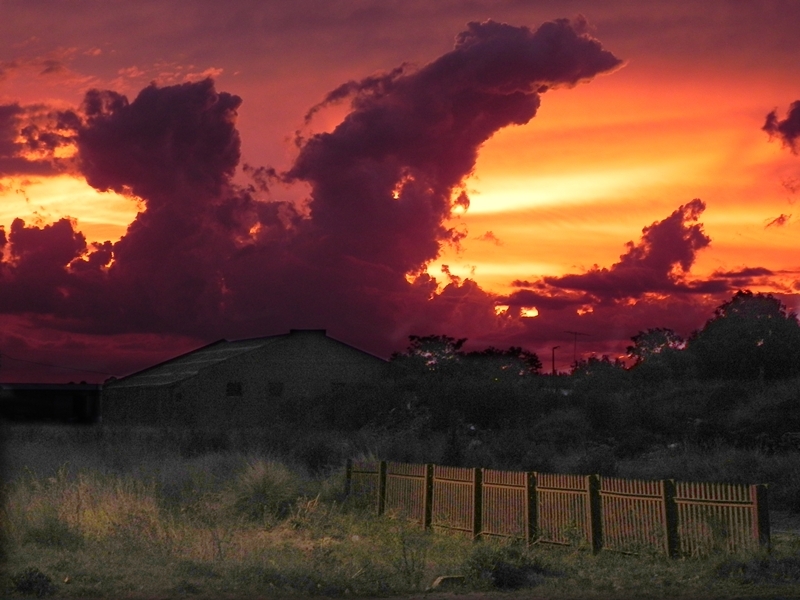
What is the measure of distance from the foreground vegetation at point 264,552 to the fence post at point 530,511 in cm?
44

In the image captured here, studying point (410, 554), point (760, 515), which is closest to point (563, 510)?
point (410, 554)

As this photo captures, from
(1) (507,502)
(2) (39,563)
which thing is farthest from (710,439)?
(2) (39,563)

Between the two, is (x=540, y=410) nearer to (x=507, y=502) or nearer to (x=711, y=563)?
(x=507, y=502)

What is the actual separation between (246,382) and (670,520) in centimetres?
4671

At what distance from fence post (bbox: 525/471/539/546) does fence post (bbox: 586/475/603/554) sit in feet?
5.32

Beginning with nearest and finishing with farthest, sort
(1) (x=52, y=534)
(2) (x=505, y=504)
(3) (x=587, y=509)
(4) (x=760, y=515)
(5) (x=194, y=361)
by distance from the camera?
(4) (x=760, y=515) → (3) (x=587, y=509) → (1) (x=52, y=534) → (2) (x=505, y=504) → (5) (x=194, y=361)

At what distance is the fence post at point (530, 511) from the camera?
813 inches

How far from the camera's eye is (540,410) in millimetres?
57281

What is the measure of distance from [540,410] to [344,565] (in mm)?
40518

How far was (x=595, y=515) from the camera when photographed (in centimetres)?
1936

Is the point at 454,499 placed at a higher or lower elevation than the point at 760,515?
lower

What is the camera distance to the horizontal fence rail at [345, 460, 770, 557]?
17219mm

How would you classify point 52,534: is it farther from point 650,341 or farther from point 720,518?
point 650,341

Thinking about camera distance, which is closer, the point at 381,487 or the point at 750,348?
the point at 381,487
